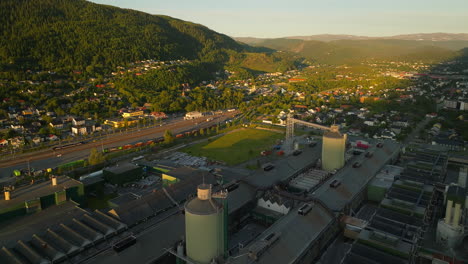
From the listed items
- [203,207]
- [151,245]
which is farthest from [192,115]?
[203,207]

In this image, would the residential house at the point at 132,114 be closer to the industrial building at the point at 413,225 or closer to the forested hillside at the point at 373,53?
the industrial building at the point at 413,225

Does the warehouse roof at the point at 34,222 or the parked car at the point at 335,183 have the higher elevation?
the parked car at the point at 335,183

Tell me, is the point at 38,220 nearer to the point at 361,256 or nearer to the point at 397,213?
the point at 361,256

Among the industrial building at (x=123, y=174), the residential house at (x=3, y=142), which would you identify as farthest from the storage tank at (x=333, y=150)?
the residential house at (x=3, y=142)

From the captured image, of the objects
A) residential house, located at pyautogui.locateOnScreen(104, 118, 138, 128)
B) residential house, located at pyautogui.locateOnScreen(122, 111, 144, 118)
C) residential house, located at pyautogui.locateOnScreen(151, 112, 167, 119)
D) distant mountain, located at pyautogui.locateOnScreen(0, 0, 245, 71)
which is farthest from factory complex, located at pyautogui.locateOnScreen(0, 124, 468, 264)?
distant mountain, located at pyautogui.locateOnScreen(0, 0, 245, 71)

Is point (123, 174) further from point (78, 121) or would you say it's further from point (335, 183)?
point (78, 121)
